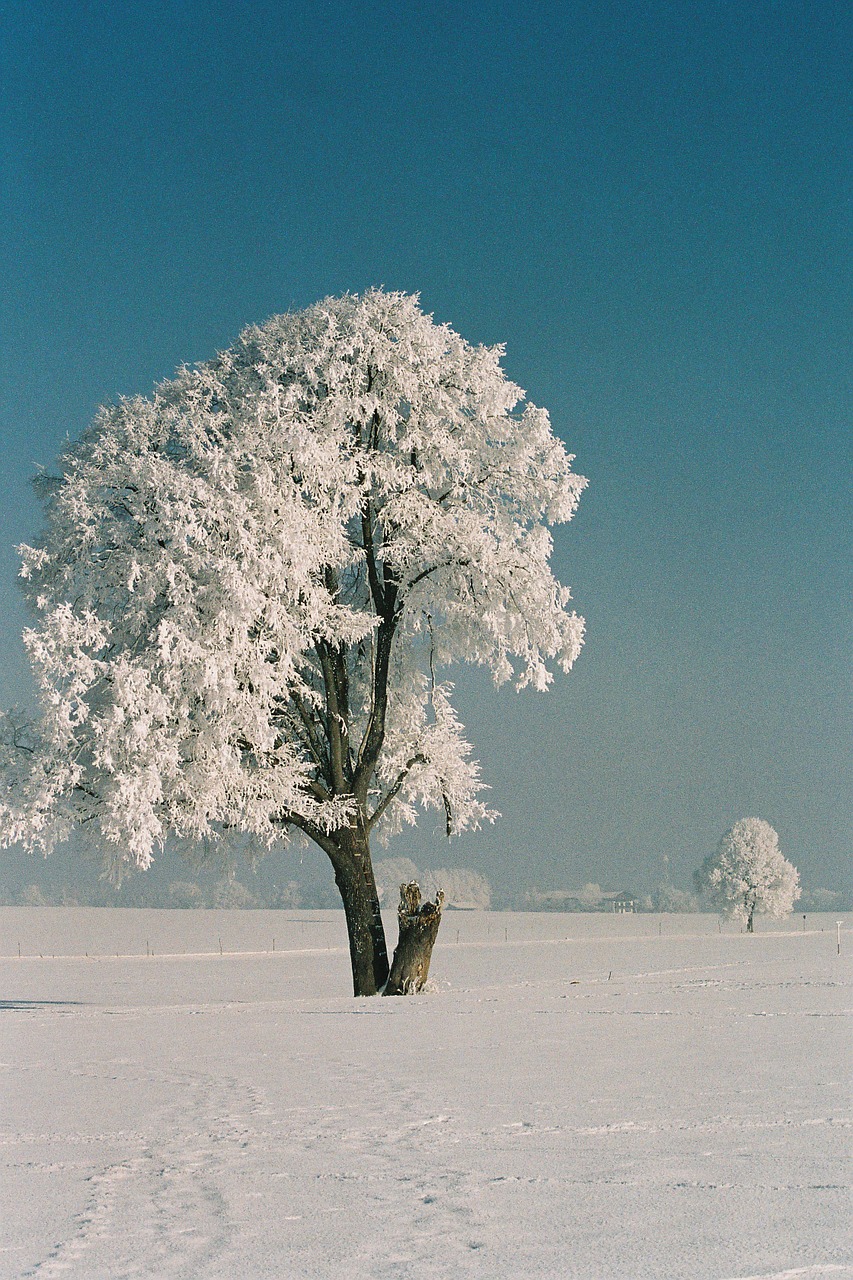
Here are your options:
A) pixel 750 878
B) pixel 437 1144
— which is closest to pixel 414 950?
pixel 437 1144

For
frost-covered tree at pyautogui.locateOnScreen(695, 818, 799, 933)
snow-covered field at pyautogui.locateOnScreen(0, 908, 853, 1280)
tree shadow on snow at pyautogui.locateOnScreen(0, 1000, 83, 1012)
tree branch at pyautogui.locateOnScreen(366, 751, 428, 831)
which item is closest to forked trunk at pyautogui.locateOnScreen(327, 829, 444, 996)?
tree branch at pyautogui.locateOnScreen(366, 751, 428, 831)

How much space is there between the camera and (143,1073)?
36.1 feet

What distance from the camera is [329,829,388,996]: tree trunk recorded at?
78.0ft

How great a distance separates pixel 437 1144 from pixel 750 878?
10303 centimetres

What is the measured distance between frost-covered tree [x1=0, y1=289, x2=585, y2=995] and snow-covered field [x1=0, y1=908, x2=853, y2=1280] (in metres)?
5.28

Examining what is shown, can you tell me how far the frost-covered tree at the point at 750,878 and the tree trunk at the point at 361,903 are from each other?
85.7 metres

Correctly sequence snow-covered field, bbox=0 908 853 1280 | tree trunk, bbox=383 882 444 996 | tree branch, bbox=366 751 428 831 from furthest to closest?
tree branch, bbox=366 751 428 831
tree trunk, bbox=383 882 444 996
snow-covered field, bbox=0 908 853 1280

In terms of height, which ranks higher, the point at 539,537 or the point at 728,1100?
the point at 539,537

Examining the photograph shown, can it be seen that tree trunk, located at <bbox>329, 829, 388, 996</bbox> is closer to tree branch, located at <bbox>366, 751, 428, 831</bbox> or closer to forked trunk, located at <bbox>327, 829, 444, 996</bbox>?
forked trunk, located at <bbox>327, 829, 444, 996</bbox>

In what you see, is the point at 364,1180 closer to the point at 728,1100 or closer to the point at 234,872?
the point at 728,1100

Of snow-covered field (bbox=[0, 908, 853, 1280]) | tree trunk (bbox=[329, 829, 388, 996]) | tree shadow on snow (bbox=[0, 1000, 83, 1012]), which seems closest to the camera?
snow-covered field (bbox=[0, 908, 853, 1280])

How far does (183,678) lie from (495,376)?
30.5ft

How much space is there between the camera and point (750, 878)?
342 feet

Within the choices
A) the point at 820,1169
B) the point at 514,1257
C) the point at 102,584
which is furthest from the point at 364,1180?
the point at 102,584
